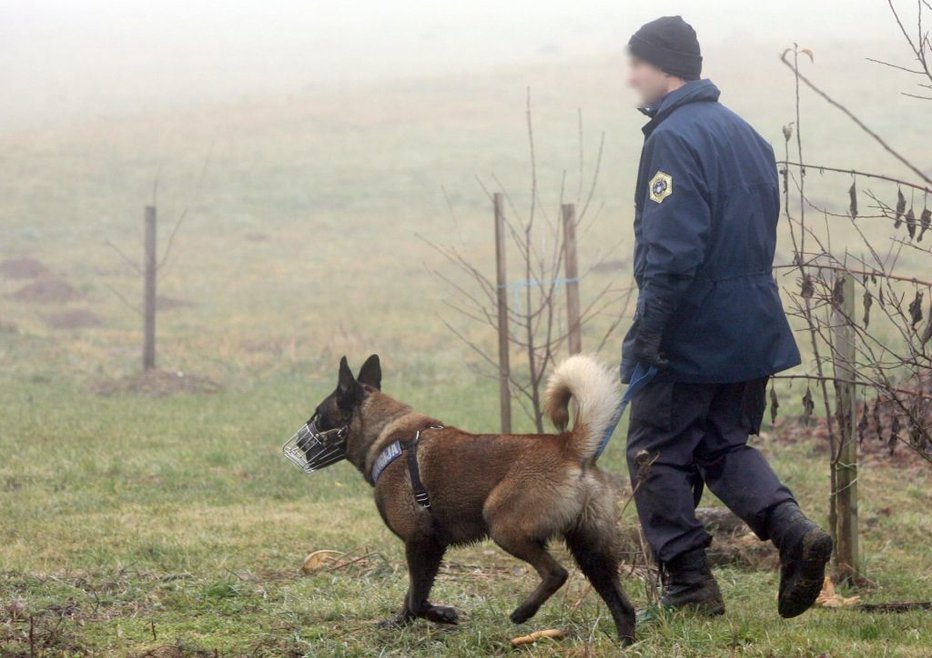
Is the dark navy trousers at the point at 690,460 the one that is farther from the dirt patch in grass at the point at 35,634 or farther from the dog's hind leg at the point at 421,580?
the dirt patch in grass at the point at 35,634

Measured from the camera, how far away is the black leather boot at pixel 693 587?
4516 mm

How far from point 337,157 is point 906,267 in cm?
2122

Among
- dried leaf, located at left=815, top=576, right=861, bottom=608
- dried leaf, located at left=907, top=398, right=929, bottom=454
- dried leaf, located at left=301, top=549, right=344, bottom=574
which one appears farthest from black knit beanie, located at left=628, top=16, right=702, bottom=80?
dried leaf, located at left=301, top=549, right=344, bottom=574

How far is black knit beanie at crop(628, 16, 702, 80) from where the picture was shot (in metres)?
4.57

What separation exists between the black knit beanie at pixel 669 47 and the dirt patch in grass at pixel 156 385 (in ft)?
33.0

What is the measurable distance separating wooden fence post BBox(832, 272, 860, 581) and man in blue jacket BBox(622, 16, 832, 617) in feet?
2.96

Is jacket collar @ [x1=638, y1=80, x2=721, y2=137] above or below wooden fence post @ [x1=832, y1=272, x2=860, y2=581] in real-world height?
above

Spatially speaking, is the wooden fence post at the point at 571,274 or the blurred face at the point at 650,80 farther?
the wooden fence post at the point at 571,274

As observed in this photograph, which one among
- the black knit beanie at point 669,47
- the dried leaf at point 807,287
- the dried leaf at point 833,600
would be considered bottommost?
the dried leaf at point 833,600

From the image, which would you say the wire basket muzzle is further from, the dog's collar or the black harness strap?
the black harness strap

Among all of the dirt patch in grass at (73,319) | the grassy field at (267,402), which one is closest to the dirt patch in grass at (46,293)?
the grassy field at (267,402)

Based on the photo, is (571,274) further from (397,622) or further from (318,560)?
(397,622)

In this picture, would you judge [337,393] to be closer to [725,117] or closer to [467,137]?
[725,117]

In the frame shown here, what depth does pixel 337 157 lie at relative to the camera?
39375mm
